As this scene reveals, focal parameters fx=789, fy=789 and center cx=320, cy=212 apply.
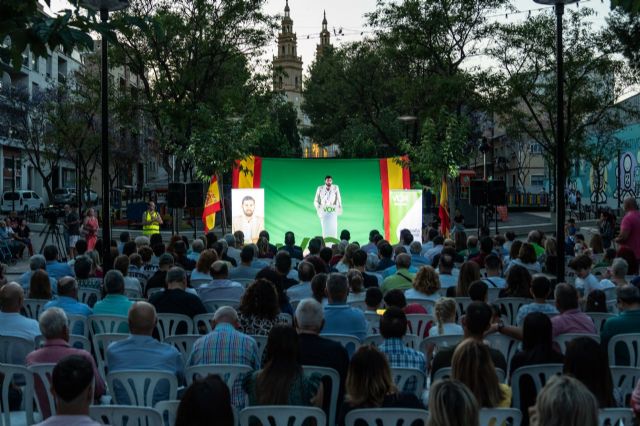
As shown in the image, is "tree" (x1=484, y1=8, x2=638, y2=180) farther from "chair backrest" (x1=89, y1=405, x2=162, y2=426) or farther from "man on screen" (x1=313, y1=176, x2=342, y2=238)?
"chair backrest" (x1=89, y1=405, x2=162, y2=426)

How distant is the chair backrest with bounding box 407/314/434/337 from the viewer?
729 centimetres

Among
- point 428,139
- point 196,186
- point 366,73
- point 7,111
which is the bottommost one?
point 196,186

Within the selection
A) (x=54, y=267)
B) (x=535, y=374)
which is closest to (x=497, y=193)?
(x=54, y=267)

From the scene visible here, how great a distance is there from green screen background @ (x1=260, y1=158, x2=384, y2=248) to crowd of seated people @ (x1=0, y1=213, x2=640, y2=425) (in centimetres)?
1045

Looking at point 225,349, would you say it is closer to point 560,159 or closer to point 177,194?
point 560,159

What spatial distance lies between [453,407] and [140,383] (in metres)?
2.58

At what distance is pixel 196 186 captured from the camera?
63.5 feet

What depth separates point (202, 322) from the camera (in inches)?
307

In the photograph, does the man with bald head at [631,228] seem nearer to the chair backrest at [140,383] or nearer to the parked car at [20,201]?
the chair backrest at [140,383]

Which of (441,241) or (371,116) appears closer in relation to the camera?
(441,241)

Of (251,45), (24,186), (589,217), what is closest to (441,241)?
(251,45)

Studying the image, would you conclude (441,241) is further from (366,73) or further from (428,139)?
(366,73)

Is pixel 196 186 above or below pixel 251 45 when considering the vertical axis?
below

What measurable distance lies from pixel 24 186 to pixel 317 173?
34.1m
